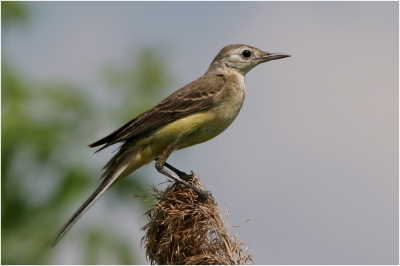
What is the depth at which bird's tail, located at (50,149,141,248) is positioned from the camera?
10186mm

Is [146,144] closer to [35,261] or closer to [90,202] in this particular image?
[90,202]

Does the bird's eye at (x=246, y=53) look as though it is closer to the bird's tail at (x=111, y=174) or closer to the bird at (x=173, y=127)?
the bird at (x=173, y=127)

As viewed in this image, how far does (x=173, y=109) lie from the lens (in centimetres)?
1180

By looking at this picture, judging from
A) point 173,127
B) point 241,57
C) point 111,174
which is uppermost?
point 241,57

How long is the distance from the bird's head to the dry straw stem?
163 inches

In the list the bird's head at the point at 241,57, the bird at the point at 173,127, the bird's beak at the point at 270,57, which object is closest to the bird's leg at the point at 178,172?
the bird at the point at 173,127

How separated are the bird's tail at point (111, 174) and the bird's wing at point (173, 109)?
0.24 m

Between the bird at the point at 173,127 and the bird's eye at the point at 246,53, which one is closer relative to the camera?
the bird at the point at 173,127

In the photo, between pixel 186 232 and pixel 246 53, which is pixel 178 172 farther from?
pixel 246 53

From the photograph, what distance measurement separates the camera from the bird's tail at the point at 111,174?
33.4 ft

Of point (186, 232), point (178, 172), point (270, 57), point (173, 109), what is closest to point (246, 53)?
point (270, 57)

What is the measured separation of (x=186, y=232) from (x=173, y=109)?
3.39 m

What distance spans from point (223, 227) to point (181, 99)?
3.69 m

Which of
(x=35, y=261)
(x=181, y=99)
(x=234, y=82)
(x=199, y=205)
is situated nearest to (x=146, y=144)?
(x=181, y=99)
